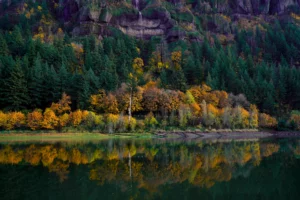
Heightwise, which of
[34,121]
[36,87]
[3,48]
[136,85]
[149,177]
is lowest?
[149,177]

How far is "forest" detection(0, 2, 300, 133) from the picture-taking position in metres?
79.9

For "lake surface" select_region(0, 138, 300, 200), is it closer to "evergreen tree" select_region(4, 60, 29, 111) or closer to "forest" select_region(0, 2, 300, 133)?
"forest" select_region(0, 2, 300, 133)

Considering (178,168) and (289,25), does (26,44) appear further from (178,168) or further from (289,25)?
(289,25)

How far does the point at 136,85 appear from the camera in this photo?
91.7 meters

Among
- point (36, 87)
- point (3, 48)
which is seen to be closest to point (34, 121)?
point (36, 87)

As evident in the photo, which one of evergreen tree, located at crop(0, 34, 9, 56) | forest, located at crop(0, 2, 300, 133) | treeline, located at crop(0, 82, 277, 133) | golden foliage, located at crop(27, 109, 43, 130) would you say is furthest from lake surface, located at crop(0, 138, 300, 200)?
evergreen tree, located at crop(0, 34, 9, 56)

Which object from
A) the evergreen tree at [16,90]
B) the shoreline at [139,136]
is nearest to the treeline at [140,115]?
the shoreline at [139,136]

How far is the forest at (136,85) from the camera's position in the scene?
79875 mm

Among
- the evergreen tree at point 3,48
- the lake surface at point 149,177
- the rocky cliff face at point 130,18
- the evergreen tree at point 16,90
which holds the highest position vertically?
the rocky cliff face at point 130,18

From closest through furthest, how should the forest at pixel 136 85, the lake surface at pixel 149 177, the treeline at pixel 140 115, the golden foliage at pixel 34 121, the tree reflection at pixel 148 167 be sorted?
the lake surface at pixel 149 177 < the tree reflection at pixel 148 167 < the golden foliage at pixel 34 121 < the treeline at pixel 140 115 < the forest at pixel 136 85

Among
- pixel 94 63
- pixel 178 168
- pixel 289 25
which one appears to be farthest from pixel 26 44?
pixel 289 25

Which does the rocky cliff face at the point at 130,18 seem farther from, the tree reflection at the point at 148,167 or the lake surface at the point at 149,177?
the lake surface at the point at 149,177

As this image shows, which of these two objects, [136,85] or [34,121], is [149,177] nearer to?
[34,121]

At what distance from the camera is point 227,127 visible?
8506cm
